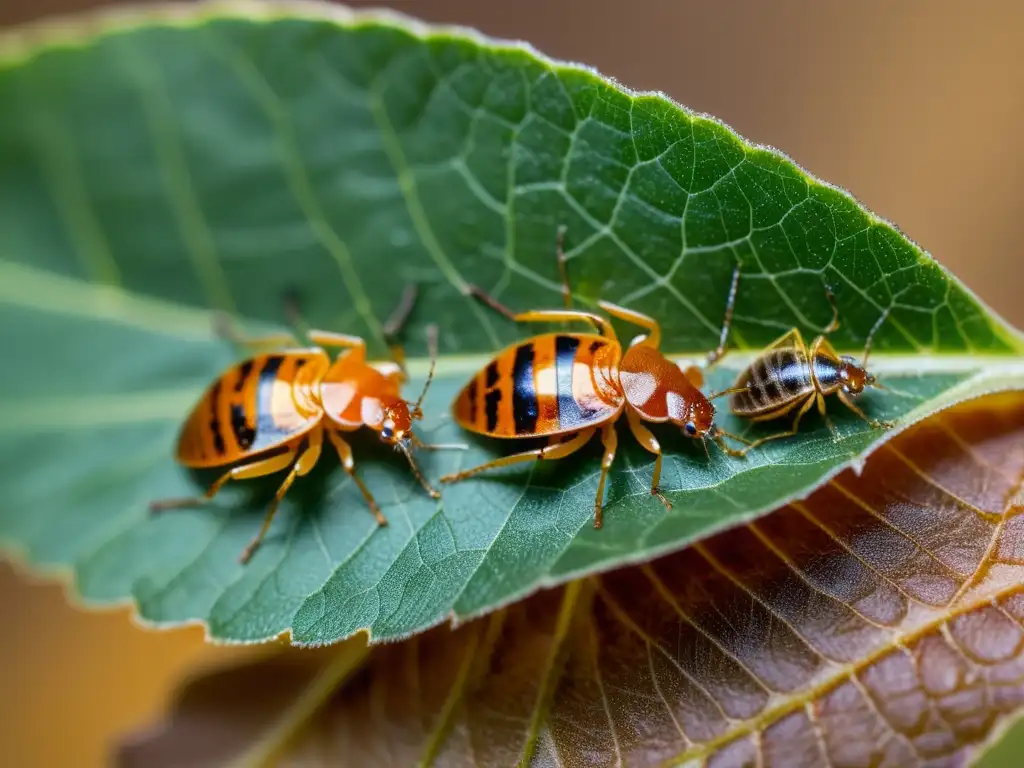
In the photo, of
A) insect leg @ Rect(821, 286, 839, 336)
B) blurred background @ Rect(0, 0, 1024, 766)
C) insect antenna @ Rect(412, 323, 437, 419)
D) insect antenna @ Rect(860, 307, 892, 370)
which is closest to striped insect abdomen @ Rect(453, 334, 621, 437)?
insect antenna @ Rect(412, 323, 437, 419)

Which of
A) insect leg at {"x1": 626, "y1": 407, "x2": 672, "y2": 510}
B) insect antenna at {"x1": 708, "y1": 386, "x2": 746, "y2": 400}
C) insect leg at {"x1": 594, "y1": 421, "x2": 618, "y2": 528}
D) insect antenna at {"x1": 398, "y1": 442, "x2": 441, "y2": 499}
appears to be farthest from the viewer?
insect antenna at {"x1": 398, "y1": 442, "x2": 441, "y2": 499}

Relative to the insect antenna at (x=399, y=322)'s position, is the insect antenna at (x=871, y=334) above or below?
below

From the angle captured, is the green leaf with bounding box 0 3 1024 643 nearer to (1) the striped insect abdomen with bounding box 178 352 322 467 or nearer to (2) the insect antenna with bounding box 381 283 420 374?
(2) the insect antenna with bounding box 381 283 420 374

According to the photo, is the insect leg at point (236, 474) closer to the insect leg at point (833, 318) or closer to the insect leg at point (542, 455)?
the insect leg at point (542, 455)

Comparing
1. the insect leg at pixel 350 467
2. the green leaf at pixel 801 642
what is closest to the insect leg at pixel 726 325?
the green leaf at pixel 801 642

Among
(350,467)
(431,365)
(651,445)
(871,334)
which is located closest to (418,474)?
(350,467)

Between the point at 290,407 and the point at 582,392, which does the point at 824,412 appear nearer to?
the point at 582,392
